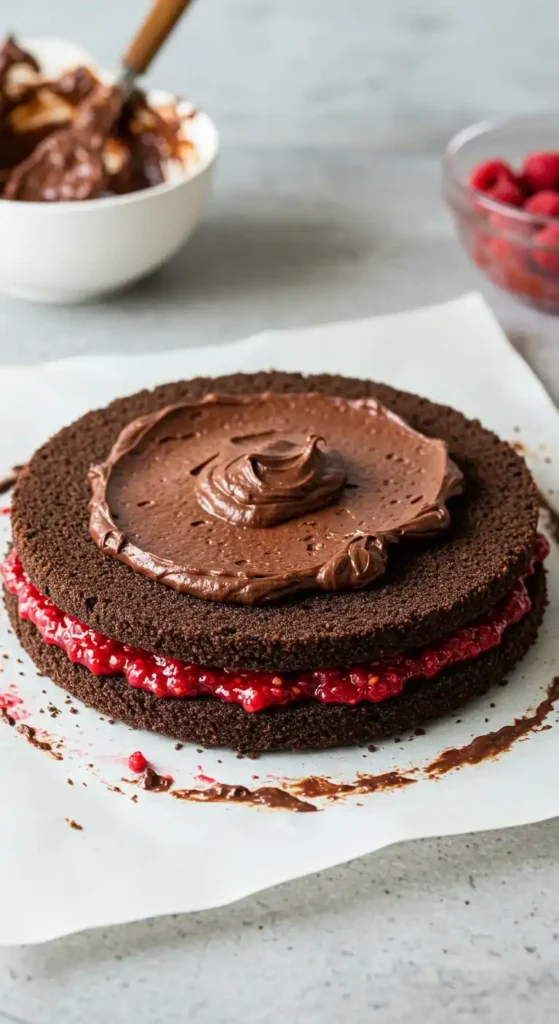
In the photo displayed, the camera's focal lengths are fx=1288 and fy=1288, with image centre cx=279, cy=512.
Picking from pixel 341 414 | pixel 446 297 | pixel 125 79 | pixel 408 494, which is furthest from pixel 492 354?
pixel 125 79

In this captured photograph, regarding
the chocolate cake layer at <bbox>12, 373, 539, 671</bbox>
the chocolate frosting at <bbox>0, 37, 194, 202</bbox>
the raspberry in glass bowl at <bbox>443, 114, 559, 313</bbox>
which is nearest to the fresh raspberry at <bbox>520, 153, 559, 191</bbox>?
the raspberry in glass bowl at <bbox>443, 114, 559, 313</bbox>

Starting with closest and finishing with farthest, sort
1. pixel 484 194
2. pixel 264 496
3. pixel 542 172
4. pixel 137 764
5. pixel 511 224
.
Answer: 1. pixel 137 764
2. pixel 264 496
3. pixel 511 224
4. pixel 484 194
5. pixel 542 172

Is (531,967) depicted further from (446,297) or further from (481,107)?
(481,107)

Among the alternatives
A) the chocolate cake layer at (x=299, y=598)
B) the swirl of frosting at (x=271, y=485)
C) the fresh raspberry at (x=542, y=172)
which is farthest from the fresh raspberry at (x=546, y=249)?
the swirl of frosting at (x=271, y=485)

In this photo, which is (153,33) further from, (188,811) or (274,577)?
(188,811)

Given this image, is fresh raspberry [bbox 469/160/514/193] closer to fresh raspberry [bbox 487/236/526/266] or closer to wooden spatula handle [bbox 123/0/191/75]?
fresh raspberry [bbox 487/236/526/266]

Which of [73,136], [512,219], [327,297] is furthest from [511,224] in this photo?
[73,136]

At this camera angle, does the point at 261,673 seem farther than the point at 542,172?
No

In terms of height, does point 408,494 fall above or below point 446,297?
above
